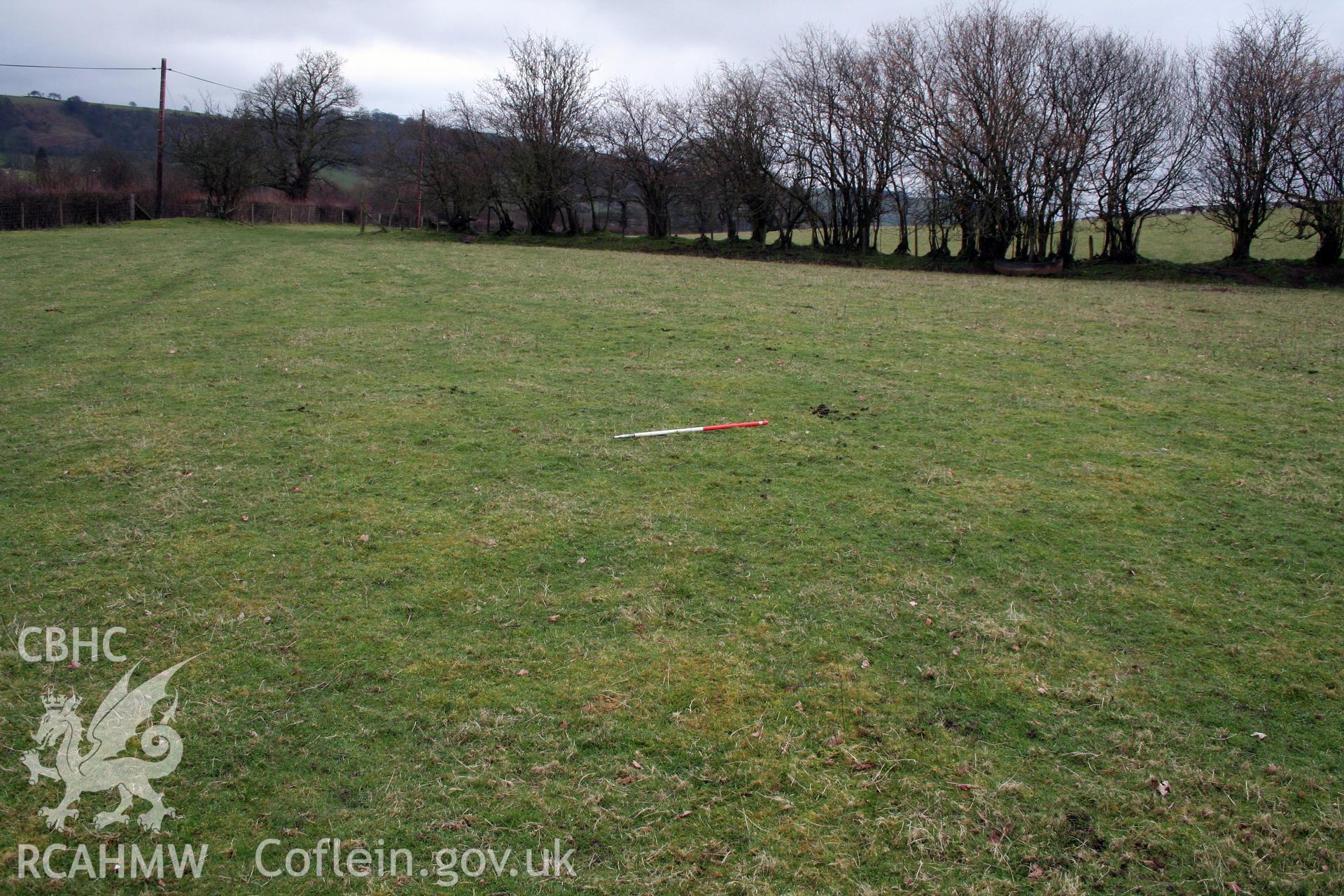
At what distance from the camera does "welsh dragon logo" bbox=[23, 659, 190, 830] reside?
2857mm

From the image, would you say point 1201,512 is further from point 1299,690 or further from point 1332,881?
point 1332,881

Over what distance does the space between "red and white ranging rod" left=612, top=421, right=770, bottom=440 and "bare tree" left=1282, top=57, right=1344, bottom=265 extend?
2473 cm

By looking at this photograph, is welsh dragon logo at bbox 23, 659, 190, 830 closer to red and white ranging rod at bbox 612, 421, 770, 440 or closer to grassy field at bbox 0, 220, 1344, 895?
grassy field at bbox 0, 220, 1344, 895

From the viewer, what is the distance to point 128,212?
3422 cm

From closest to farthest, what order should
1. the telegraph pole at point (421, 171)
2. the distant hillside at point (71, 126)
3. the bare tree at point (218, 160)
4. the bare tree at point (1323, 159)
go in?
the bare tree at point (1323, 159), the telegraph pole at point (421, 171), the bare tree at point (218, 160), the distant hillside at point (71, 126)

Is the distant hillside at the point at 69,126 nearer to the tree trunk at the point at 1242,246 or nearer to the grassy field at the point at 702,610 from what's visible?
the tree trunk at the point at 1242,246

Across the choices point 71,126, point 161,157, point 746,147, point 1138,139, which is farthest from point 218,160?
point 71,126

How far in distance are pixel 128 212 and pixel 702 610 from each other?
3960 centimetres

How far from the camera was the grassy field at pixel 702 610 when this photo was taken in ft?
9.33

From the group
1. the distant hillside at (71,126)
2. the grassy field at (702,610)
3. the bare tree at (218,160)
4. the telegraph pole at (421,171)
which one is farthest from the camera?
the distant hillside at (71,126)

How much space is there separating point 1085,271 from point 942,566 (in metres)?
24.6

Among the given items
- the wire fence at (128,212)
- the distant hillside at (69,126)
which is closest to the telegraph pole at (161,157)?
the wire fence at (128,212)

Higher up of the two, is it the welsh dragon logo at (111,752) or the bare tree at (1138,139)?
the bare tree at (1138,139)

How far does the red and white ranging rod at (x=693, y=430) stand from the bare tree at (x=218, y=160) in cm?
4117
